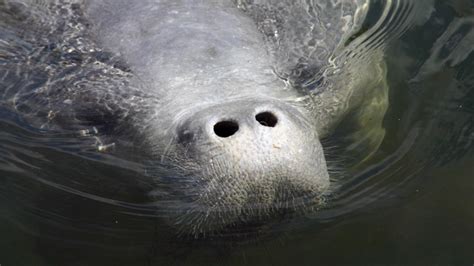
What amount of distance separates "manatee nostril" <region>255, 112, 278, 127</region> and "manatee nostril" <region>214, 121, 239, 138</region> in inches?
4.3

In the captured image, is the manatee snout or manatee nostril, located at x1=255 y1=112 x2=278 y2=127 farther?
manatee nostril, located at x1=255 y1=112 x2=278 y2=127

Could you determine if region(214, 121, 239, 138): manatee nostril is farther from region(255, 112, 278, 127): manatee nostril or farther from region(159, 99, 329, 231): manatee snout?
region(255, 112, 278, 127): manatee nostril

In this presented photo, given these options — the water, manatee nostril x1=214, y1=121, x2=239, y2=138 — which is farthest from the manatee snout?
the water

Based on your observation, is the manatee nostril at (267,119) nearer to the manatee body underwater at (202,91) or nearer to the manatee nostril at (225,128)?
the manatee body underwater at (202,91)

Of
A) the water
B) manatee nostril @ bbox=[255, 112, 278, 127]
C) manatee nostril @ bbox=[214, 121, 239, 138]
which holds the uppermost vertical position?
manatee nostril @ bbox=[255, 112, 278, 127]

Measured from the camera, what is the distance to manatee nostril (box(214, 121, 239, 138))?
3438 mm

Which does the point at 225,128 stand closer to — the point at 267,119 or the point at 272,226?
the point at 267,119

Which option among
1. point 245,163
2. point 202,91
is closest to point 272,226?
point 245,163

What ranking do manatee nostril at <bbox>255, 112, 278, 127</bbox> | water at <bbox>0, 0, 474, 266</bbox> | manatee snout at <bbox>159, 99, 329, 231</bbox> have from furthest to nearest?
water at <bbox>0, 0, 474, 266</bbox>, manatee nostril at <bbox>255, 112, 278, 127</bbox>, manatee snout at <bbox>159, 99, 329, 231</bbox>

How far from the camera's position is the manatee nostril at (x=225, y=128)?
344 centimetres

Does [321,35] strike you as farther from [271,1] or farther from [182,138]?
[182,138]

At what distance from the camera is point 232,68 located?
400 centimetres

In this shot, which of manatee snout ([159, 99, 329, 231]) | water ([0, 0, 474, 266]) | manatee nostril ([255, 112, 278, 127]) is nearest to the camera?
manatee snout ([159, 99, 329, 231])

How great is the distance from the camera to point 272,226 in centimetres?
382
